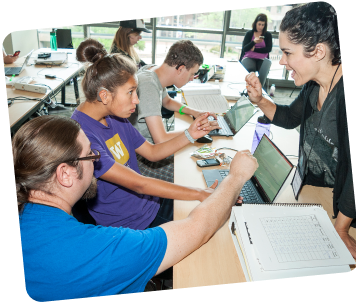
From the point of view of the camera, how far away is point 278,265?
0.90m

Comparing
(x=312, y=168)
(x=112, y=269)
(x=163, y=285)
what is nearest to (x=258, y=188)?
(x=312, y=168)

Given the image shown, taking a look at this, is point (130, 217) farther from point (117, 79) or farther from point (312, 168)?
point (312, 168)

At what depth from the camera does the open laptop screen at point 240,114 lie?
197 centimetres

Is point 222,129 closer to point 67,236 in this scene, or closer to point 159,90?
point 159,90

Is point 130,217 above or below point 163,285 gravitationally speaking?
above

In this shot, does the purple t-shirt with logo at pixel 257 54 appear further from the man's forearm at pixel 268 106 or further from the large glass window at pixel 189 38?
the man's forearm at pixel 268 106

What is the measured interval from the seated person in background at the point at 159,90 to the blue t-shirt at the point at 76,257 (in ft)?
3.62

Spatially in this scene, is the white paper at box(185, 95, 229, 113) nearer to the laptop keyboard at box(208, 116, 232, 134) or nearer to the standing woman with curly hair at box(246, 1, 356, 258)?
the laptop keyboard at box(208, 116, 232, 134)

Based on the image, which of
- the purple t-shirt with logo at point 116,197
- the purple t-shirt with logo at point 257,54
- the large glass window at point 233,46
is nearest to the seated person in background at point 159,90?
the purple t-shirt with logo at point 116,197

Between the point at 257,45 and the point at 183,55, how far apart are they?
3472 millimetres

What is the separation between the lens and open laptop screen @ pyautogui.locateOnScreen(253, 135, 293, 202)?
4.03 feet

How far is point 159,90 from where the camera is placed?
2.00 metres

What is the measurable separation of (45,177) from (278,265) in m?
0.76

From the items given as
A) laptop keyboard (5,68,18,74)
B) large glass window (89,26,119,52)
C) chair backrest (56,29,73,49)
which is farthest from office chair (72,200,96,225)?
large glass window (89,26,119,52)
